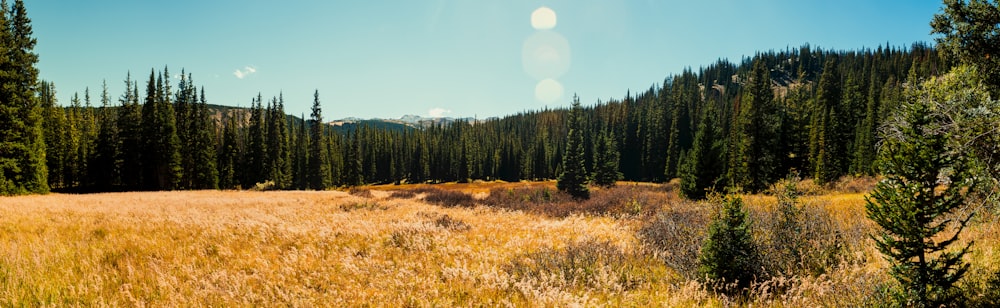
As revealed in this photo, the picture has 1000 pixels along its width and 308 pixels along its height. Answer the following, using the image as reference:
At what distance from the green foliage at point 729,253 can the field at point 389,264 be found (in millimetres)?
394

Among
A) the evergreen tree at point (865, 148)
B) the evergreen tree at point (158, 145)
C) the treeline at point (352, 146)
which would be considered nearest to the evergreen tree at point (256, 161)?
the treeline at point (352, 146)

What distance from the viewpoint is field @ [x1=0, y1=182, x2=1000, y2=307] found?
5.86 m

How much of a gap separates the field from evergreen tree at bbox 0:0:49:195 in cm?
2407

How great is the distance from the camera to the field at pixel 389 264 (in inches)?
231

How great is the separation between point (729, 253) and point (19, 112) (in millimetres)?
49634

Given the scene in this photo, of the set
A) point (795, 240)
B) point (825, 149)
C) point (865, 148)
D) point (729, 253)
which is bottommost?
point (795, 240)

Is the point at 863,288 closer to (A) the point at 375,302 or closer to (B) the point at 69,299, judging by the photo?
(A) the point at 375,302

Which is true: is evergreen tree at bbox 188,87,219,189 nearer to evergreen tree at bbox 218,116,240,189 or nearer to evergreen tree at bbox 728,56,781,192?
evergreen tree at bbox 218,116,240,189

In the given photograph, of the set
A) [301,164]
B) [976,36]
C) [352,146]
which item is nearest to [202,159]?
[301,164]

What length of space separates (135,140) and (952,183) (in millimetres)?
70532

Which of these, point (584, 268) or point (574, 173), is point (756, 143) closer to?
point (574, 173)

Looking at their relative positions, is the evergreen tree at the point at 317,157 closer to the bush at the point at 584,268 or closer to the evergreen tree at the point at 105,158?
the evergreen tree at the point at 105,158

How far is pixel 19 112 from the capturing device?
2961 centimetres

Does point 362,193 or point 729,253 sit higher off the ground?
point 729,253
